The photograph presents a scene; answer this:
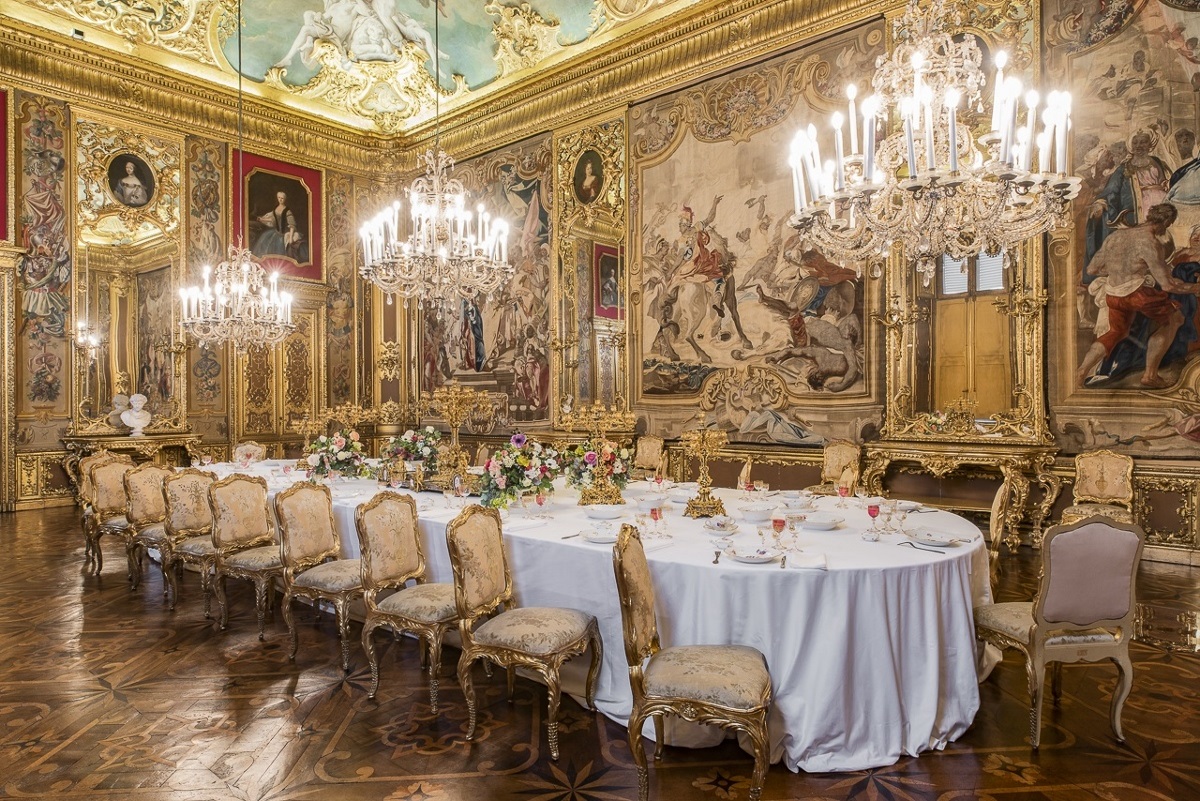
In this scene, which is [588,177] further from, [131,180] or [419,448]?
[131,180]

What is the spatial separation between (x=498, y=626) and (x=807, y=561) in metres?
1.57

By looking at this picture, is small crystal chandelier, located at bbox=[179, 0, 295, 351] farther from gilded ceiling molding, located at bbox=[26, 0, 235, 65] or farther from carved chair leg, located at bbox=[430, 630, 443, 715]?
carved chair leg, located at bbox=[430, 630, 443, 715]

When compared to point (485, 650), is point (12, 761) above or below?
below

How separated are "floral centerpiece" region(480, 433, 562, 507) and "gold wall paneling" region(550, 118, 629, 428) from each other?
5.73m

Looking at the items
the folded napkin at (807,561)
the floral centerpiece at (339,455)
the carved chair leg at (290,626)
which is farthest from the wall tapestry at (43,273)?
the folded napkin at (807,561)

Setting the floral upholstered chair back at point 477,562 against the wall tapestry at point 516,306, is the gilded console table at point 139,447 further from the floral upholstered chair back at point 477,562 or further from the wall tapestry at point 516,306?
the floral upholstered chair back at point 477,562

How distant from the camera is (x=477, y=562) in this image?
3.70 m

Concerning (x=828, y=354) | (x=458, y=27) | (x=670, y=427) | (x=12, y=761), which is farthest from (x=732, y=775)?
(x=458, y=27)

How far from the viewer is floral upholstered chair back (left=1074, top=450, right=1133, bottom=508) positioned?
264 inches

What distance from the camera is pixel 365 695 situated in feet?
13.3

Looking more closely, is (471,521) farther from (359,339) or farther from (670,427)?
(359,339)

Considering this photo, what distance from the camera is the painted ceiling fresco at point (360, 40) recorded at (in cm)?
1074

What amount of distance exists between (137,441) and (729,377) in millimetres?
9019

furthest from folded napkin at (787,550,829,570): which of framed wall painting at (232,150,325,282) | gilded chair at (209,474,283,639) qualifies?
framed wall painting at (232,150,325,282)
